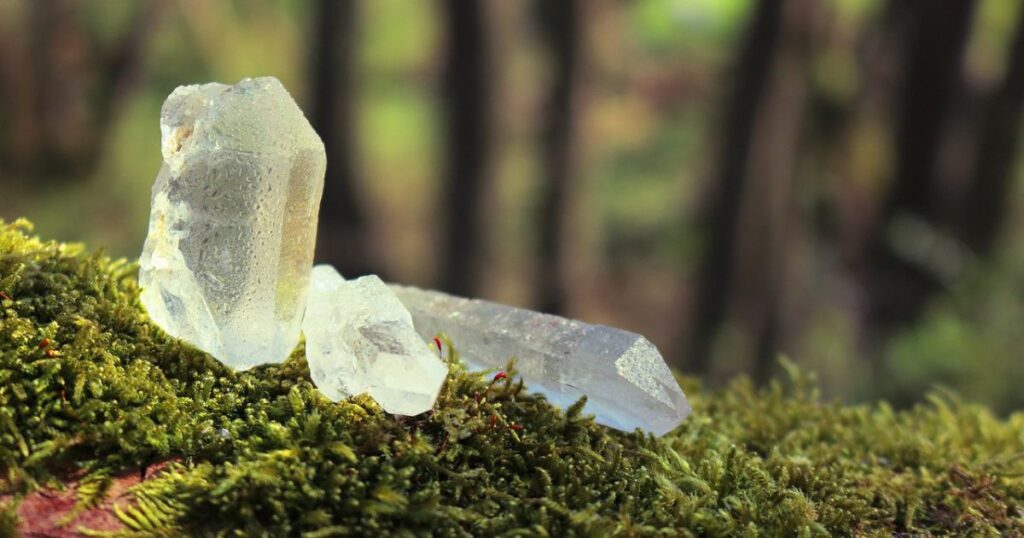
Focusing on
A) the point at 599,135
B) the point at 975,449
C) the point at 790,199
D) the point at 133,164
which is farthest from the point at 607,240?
the point at 975,449

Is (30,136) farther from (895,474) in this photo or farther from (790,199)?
(895,474)

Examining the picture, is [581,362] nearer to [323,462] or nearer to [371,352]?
[371,352]

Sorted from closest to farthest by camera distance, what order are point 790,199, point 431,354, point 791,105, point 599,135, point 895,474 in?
point 431,354 < point 895,474 < point 791,105 < point 790,199 < point 599,135

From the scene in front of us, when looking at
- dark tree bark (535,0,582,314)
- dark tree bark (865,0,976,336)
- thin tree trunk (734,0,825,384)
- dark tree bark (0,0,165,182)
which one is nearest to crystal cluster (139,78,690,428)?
dark tree bark (535,0,582,314)

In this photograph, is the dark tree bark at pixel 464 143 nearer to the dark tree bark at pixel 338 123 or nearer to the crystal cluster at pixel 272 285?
the dark tree bark at pixel 338 123

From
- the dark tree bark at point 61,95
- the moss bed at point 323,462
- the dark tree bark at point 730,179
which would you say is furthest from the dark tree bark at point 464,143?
the moss bed at point 323,462

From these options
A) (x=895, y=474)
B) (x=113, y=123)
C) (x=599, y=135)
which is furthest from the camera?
(x=599, y=135)
